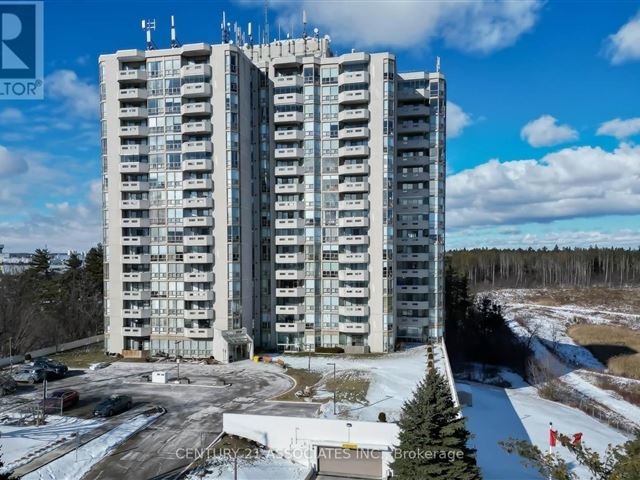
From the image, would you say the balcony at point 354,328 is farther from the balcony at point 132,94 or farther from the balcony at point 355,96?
the balcony at point 132,94

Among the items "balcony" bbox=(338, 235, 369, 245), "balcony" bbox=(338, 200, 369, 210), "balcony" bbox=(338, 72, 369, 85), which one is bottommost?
"balcony" bbox=(338, 235, 369, 245)

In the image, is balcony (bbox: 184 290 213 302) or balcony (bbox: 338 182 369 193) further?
balcony (bbox: 338 182 369 193)

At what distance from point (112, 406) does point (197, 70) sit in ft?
146

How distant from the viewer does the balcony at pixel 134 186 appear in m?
61.6

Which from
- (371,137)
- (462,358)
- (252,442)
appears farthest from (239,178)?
(462,358)

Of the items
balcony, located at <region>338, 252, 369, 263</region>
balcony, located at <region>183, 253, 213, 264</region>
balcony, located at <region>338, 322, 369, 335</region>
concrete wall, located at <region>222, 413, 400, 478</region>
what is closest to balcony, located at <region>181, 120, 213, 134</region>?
balcony, located at <region>183, 253, 213, 264</region>

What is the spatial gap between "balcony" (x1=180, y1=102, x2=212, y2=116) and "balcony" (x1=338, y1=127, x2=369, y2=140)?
1947cm

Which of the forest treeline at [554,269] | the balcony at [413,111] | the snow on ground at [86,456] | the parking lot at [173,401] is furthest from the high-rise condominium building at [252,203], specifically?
the forest treeline at [554,269]

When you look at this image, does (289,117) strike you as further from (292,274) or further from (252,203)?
(292,274)

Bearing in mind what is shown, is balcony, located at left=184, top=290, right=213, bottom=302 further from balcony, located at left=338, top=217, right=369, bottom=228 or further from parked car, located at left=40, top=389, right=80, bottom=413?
balcony, located at left=338, top=217, right=369, bottom=228

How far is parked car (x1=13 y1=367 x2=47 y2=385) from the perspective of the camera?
48406mm

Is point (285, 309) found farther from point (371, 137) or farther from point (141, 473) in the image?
point (141, 473)

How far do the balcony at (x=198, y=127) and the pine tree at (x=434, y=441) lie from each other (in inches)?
1893

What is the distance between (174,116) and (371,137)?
29061 mm
